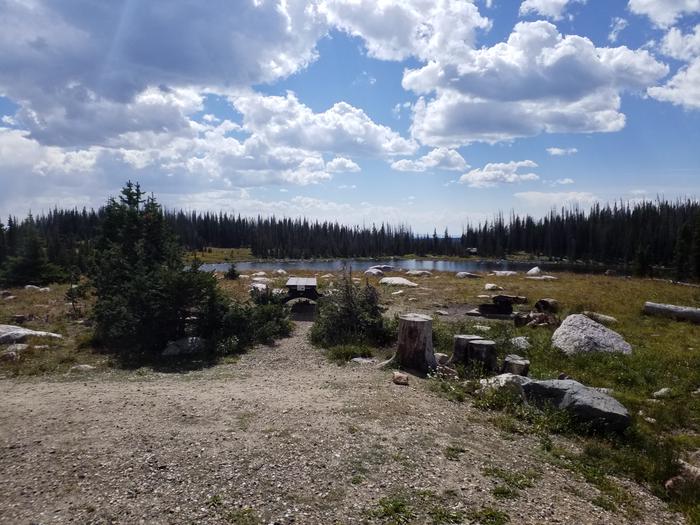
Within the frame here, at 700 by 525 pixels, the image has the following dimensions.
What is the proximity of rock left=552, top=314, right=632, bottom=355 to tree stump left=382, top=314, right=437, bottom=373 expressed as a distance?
5.35 m

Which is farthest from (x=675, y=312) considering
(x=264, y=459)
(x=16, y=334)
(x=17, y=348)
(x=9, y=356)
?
(x=16, y=334)

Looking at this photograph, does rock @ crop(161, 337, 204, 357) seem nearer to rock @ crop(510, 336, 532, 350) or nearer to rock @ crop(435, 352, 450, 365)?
rock @ crop(435, 352, 450, 365)

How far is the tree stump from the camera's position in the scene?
487 inches

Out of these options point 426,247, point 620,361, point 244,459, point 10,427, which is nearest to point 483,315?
point 620,361

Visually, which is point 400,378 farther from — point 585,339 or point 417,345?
point 585,339

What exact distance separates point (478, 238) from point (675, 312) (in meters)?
139

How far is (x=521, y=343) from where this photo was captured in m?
15.5

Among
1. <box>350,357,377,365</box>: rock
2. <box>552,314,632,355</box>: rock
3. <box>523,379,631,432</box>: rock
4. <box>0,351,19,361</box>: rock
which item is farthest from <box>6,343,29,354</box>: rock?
<box>552,314,632,355</box>: rock

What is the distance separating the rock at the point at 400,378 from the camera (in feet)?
36.4

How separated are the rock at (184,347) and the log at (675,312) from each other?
2105 centimetres

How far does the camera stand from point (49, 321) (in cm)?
2134

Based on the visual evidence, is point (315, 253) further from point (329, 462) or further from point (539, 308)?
point (329, 462)

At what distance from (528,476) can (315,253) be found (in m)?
142

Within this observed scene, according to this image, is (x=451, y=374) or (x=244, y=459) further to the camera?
(x=451, y=374)
